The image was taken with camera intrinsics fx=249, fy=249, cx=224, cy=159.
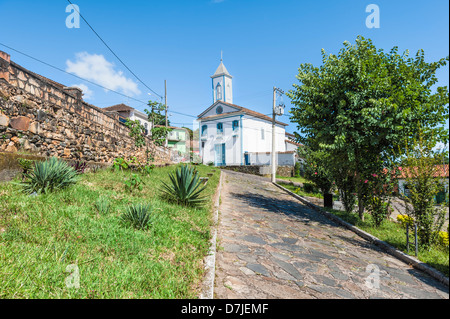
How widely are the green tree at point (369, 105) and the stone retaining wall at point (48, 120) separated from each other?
7.44m

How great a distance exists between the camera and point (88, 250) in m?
3.03

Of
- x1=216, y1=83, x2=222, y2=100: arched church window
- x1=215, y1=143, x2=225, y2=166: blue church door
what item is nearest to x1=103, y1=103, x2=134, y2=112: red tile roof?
x1=216, y1=83, x2=222, y2=100: arched church window

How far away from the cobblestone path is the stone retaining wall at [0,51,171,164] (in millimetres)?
4937

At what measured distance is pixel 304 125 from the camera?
360 inches

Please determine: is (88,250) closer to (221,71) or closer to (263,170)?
(263,170)

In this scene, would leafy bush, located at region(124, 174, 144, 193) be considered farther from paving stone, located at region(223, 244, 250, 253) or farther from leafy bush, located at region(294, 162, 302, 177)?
leafy bush, located at region(294, 162, 302, 177)

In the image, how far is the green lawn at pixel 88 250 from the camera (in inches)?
92.7

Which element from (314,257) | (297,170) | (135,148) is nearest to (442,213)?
(314,257)

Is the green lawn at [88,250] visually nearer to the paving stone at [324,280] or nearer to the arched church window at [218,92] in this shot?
the paving stone at [324,280]

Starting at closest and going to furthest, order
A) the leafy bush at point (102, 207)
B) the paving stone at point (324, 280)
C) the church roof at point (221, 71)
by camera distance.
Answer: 1. the paving stone at point (324, 280)
2. the leafy bush at point (102, 207)
3. the church roof at point (221, 71)

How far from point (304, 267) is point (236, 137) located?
27.2 m

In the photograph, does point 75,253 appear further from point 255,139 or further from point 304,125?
point 255,139
